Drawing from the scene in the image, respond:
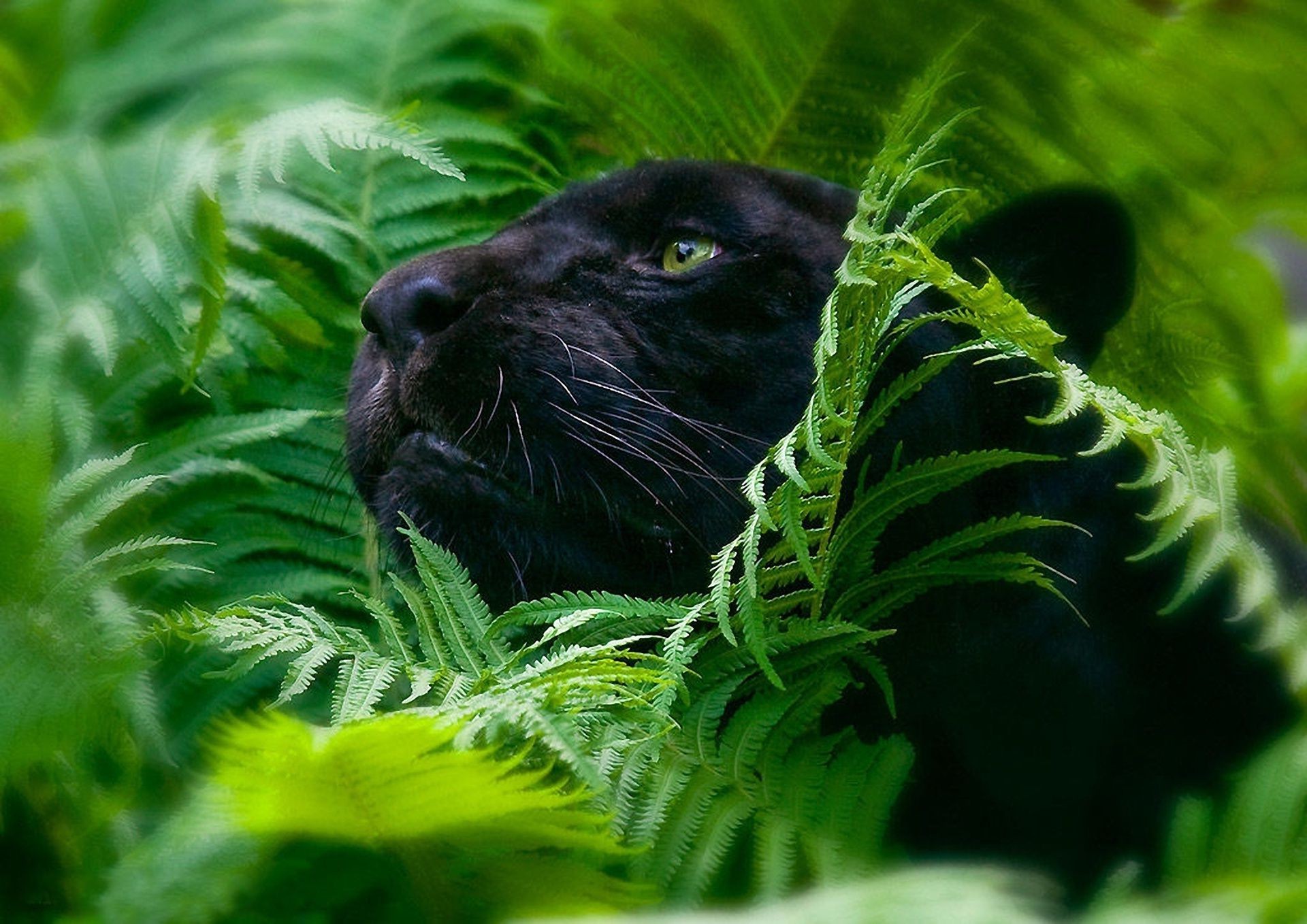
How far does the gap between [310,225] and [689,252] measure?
864 millimetres

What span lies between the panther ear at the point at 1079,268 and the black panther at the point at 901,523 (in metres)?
0.21

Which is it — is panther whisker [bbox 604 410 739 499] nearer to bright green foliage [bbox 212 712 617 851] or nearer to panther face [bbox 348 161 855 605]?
panther face [bbox 348 161 855 605]

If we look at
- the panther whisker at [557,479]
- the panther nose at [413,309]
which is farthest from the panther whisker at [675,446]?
the panther nose at [413,309]

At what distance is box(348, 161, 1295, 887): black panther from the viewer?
2.12 m

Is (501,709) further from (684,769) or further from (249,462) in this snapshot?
(249,462)

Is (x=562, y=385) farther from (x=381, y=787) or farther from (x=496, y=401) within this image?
(x=381, y=787)

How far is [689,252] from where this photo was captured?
2.36m

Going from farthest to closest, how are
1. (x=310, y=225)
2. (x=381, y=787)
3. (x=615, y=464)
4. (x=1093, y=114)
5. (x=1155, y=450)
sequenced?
(x=310, y=225), (x=1093, y=114), (x=615, y=464), (x=1155, y=450), (x=381, y=787)

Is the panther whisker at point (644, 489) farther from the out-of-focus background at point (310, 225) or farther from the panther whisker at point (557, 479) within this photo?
the out-of-focus background at point (310, 225)

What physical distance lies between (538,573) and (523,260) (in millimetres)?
558

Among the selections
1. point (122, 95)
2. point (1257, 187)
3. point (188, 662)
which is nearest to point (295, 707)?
point (188, 662)

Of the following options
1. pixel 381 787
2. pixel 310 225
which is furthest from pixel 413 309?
pixel 381 787

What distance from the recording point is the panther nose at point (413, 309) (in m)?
2.17

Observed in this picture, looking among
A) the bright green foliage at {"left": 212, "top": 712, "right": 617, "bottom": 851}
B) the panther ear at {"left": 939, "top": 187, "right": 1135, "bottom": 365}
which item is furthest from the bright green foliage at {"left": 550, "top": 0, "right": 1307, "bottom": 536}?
the bright green foliage at {"left": 212, "top": 712, "right": 617, "bottom": 851}
